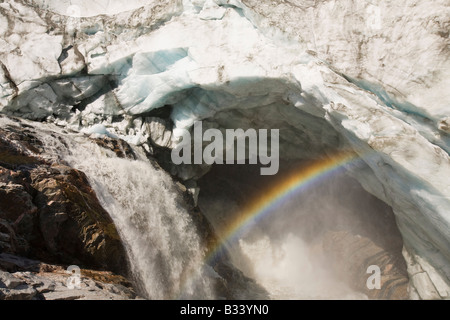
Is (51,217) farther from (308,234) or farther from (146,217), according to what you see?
(308,234)

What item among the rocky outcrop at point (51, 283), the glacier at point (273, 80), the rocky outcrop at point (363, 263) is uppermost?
the glacier at point (273, 80)

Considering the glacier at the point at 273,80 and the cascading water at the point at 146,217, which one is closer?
the glacier at the point at 273,80

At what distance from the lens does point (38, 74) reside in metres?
11.7

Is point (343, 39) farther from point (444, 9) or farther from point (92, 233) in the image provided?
point (92, 233)

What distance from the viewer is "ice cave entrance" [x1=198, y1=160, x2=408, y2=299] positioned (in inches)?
514

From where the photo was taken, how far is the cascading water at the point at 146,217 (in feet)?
30.0

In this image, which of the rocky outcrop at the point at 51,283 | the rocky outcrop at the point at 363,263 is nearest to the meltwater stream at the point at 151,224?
the rocky outcrop at the point at 363,263

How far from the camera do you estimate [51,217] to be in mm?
7680

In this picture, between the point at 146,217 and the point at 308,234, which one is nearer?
the point at 146,217

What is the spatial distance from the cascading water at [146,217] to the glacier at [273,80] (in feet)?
5.10

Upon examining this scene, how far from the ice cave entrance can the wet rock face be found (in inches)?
304

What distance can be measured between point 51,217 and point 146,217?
2934 millimetres

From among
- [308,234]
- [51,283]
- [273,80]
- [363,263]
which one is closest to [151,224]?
[51,283]

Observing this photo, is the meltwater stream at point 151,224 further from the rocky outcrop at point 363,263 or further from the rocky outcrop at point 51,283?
the rocky outcrop at point 51,283
